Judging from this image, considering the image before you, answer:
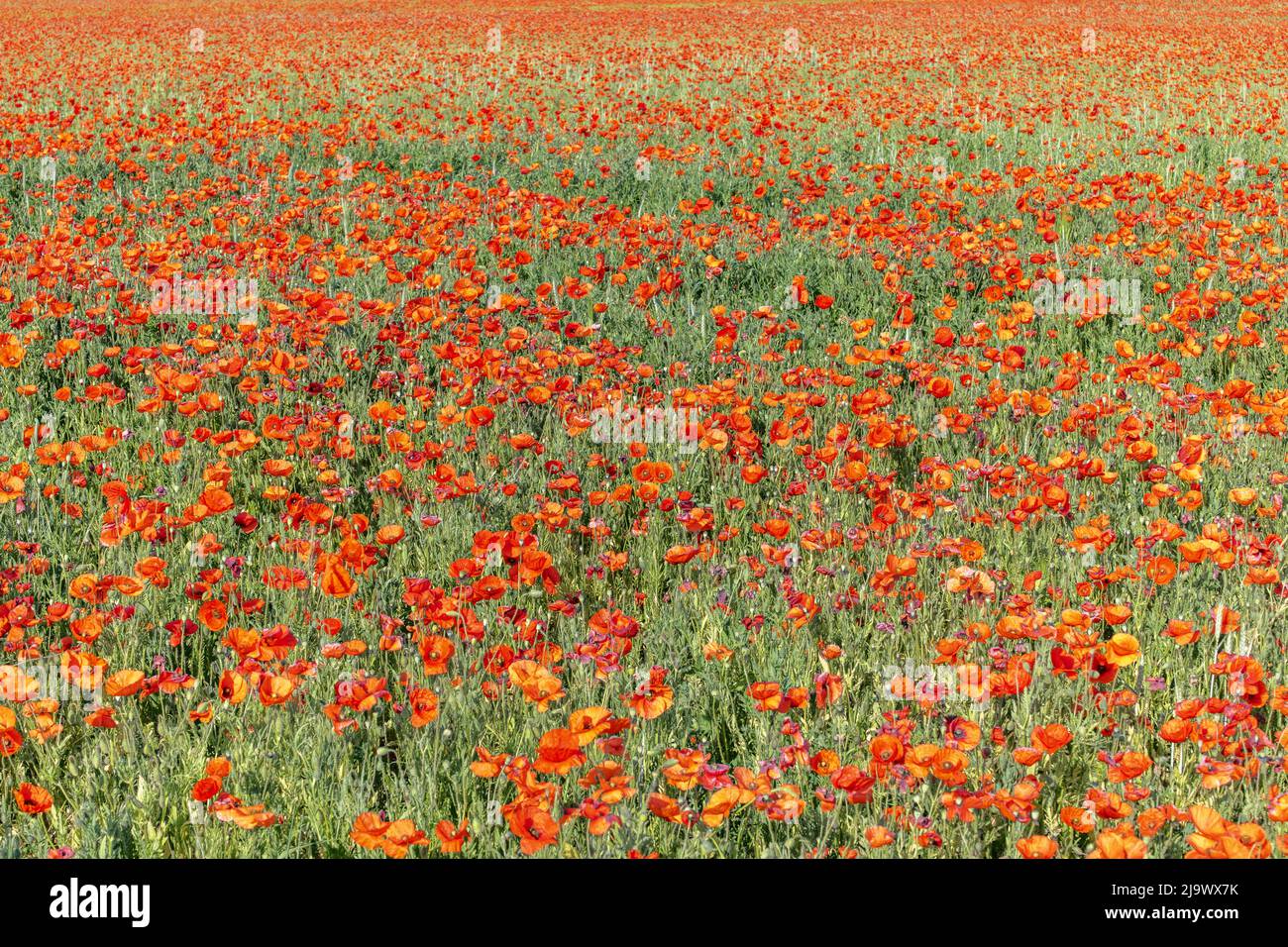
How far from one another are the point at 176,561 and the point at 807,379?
8.61 feet

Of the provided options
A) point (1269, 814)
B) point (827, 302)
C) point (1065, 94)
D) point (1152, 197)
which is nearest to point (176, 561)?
point (1269, 814)

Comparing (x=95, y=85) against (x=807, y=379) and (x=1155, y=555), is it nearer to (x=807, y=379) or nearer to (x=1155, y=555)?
(x=807, y=379)

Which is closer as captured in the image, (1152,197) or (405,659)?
(405,659)

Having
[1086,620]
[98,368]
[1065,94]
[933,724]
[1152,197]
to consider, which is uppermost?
[1065,94]

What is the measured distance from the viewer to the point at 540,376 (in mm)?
4820

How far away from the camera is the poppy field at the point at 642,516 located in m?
2.41

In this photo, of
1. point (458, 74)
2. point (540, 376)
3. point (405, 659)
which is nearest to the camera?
point (405, 659)

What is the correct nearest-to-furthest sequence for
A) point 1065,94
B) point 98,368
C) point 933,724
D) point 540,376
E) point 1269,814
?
point 1269,814
point 933,724
point 98,368
point 540,376
point 1065,94

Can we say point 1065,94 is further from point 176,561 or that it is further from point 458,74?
point 176,561

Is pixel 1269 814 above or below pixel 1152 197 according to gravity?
below

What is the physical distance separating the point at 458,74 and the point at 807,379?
12658mm

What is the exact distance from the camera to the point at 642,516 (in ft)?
12.6

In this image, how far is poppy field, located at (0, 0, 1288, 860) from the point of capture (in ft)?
7.92

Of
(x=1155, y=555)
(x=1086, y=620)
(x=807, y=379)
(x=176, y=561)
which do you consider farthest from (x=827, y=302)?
(x=176, y=561)
